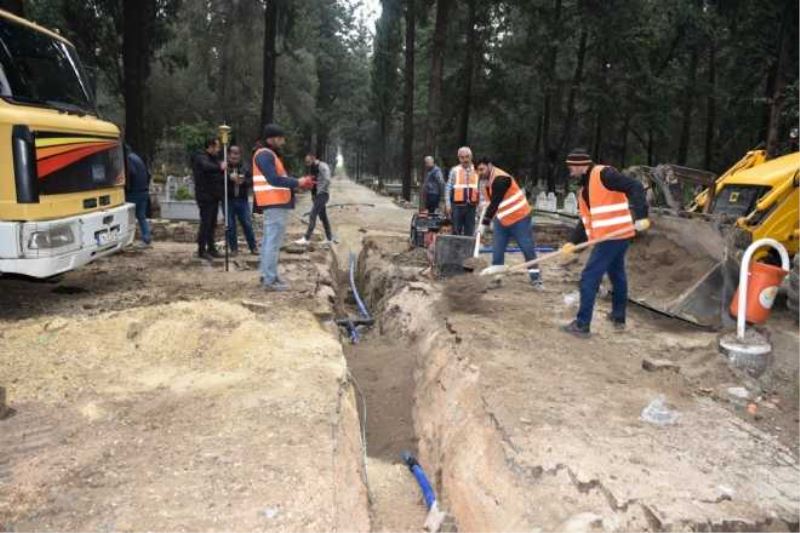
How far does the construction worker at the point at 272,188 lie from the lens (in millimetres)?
7195

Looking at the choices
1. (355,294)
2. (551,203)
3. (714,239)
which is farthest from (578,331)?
(551,203)

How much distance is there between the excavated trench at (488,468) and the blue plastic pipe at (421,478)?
0.06 metres

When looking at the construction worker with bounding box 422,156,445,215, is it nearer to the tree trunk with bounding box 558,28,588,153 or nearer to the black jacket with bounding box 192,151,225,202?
the black jacket with bounding box 192,151,225,202

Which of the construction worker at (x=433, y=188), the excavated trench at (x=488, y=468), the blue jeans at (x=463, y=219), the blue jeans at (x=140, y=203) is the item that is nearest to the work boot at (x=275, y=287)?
the excavated trench at (x=488, y=468)

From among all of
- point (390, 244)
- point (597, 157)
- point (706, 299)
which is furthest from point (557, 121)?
point (706, 299)

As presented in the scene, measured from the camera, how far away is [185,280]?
8211 mm

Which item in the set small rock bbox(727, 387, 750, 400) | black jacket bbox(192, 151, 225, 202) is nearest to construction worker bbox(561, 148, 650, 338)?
small rock bbox(727, 387, 750, 400)

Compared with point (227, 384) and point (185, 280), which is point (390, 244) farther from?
point (227, 384)

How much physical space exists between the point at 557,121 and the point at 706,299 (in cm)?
2820

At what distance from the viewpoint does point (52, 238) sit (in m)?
5.82

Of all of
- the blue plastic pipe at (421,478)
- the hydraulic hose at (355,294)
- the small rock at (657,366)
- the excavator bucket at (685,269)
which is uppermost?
the excavator bucket at (685,269)

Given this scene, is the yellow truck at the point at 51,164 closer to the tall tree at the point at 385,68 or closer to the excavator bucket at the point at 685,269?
the excavator bucket at the point at 685,269

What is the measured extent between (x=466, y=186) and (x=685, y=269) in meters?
3.33

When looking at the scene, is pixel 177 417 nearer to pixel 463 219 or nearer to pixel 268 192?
pixel 268 192
